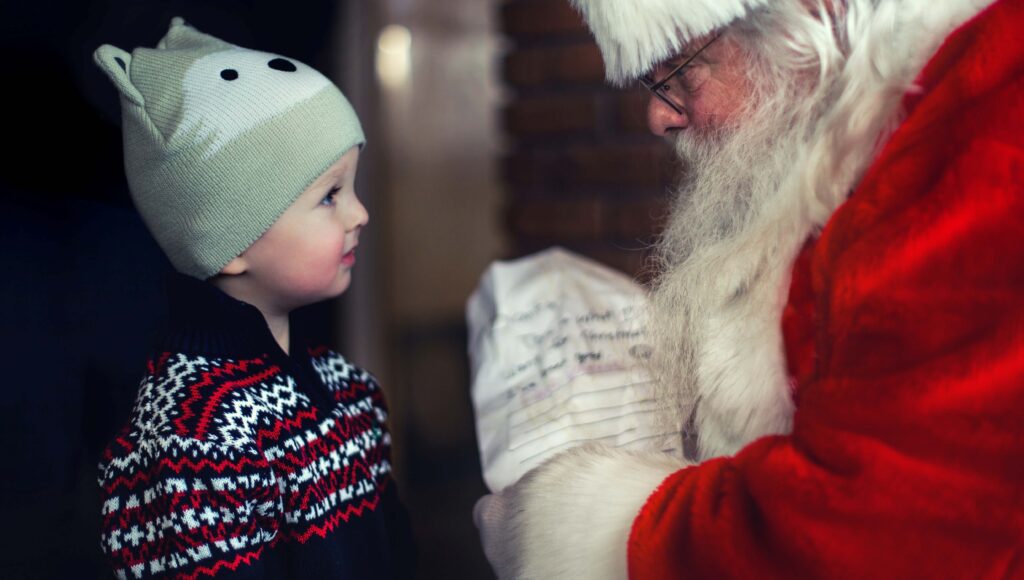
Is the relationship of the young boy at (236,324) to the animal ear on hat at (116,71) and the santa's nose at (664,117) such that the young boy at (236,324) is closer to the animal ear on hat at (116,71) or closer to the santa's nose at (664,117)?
the animal ear on hat at (116,71)

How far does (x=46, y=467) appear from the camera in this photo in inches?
35.3

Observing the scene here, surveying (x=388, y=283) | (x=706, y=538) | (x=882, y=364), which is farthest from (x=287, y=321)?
(x=388, y=283)

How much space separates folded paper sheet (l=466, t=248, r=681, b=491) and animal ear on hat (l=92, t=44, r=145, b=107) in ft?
1.92

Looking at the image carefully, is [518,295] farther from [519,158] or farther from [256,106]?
[519,158]

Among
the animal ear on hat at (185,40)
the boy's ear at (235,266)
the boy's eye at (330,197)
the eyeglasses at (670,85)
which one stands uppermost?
the animal ear on hat at (185,40)

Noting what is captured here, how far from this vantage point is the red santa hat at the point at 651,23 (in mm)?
782

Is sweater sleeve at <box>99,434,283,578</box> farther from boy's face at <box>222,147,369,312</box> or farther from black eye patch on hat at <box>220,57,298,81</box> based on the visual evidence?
black eye patch on hat at <box>220,57,298,81</box>

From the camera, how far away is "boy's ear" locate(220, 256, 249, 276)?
3.25 ft

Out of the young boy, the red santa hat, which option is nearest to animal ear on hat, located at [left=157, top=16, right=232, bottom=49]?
the young boy

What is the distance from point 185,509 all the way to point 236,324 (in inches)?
8.4

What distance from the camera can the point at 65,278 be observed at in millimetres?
921

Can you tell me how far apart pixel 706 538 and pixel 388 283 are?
1.76 meters

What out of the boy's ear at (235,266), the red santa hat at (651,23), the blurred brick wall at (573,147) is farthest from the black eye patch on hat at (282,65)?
the blurred brick wall at (573,147)

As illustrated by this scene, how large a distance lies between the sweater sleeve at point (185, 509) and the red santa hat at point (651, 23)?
545mm
